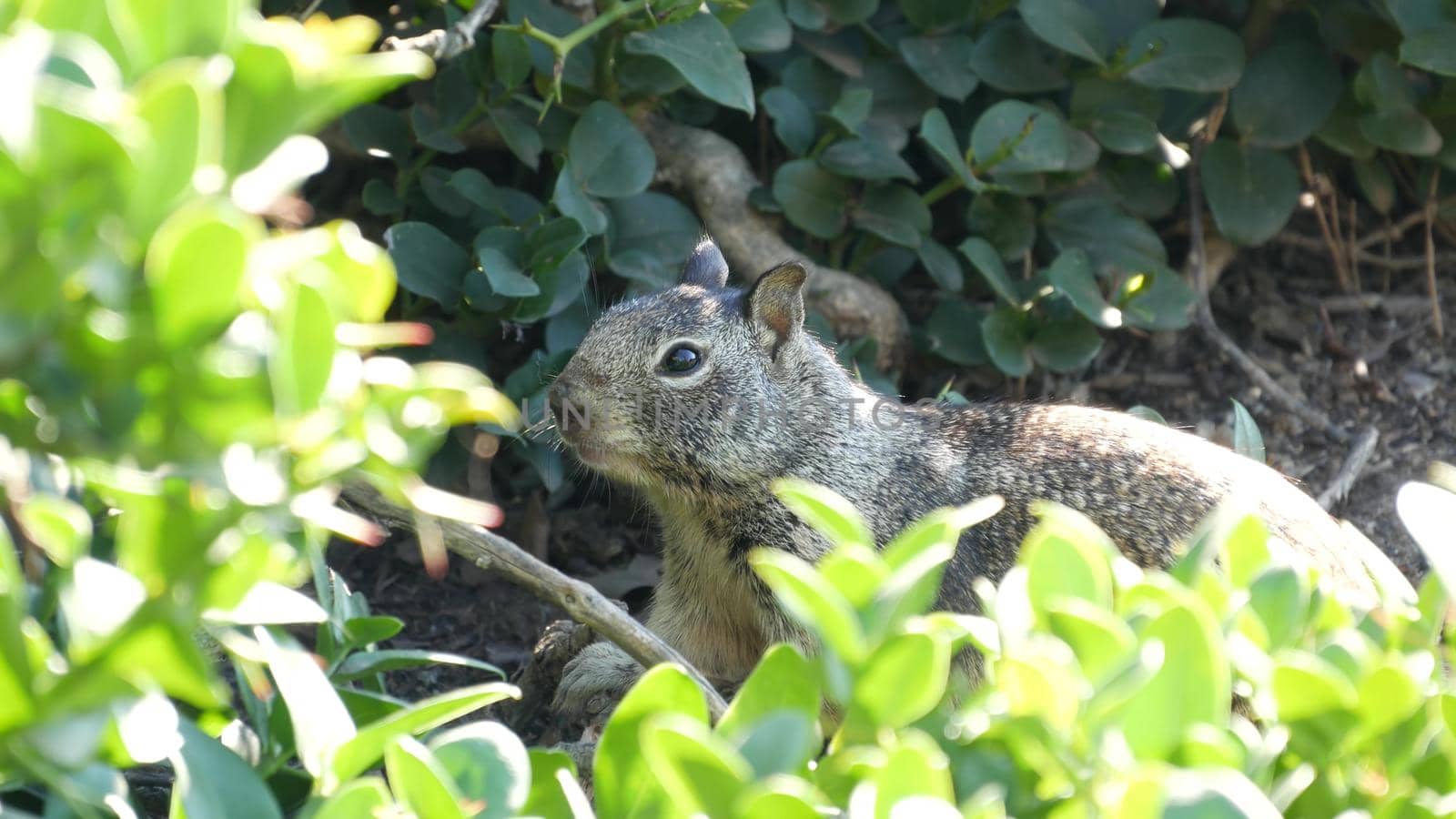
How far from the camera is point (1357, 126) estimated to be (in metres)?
5.01

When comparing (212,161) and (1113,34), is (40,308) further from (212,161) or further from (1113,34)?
(1113,34)

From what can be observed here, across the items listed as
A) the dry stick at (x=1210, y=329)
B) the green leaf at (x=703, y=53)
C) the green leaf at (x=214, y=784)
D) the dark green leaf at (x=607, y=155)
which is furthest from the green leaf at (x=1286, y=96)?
the green leaf at (x=214, y=784)

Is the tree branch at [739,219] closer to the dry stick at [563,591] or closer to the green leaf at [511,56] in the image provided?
the green leaf at [511,56]

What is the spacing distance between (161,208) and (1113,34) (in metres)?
4.28

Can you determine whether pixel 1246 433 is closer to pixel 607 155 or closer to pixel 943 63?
pixel 943 63

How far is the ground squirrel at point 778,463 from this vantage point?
3.72 m

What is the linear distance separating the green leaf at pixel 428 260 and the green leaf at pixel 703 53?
789 millimetres

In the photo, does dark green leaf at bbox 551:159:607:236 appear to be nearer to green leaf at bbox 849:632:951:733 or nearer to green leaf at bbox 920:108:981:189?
green leaf at bbox 920:108:981:189

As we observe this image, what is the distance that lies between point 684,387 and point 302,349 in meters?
2.63

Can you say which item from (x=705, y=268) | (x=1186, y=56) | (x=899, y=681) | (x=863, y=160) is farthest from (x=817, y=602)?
(x=1186, y=56)

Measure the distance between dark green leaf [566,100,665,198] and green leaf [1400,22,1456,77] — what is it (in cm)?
243

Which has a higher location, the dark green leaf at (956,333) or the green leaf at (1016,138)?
the green leaf at (1016,138)

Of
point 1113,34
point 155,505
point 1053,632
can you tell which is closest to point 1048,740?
point 1053,632

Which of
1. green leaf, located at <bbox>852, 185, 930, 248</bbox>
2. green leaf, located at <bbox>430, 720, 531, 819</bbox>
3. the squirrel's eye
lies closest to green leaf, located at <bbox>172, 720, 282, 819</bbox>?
green leaf, located at <bbox>430, 720, 531, 819</bbox>
